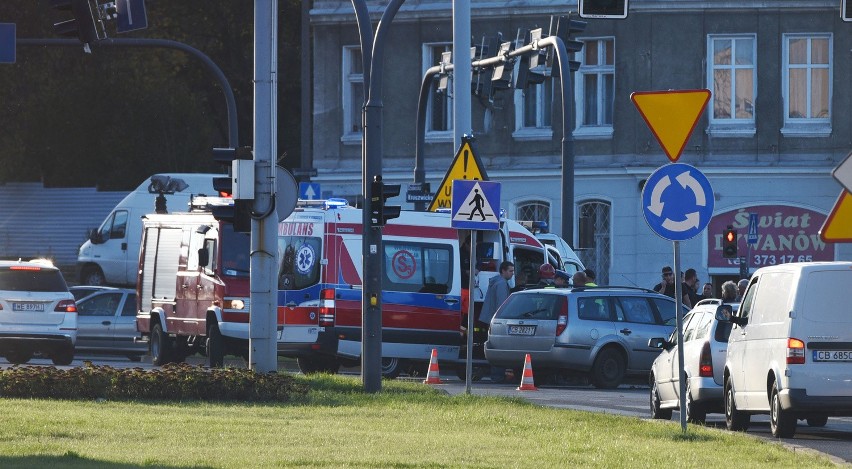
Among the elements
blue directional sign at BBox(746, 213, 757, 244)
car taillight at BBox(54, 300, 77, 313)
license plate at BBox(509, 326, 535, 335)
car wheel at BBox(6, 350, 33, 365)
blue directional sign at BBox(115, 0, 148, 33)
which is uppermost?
blue directional sign at BBox(115, 0, 148, 33)

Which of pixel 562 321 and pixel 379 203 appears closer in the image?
pixel 379 203

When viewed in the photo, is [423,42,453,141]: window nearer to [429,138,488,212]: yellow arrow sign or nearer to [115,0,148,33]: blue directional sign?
[115,0,148,33]: blue directional sign

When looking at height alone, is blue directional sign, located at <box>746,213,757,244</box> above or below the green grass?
above

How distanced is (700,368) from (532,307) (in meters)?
7.60

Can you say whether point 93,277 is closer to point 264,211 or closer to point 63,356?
point 63,356

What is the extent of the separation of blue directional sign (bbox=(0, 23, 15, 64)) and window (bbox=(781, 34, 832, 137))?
20.2 m

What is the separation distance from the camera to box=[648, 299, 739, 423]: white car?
61.8 feet

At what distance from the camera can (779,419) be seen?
16.3 m

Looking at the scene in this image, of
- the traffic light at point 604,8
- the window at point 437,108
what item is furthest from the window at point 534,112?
the traffic light at point 604,8

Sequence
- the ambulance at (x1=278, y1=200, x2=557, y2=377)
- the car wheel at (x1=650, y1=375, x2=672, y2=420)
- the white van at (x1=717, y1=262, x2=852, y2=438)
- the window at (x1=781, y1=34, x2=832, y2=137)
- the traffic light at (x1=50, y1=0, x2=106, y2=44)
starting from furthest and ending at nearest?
the window at (x1=781, y1=34, x2=832, y2=137)
the ambulance at (x1=278, y1=200, x2=557, y2=377)
the traffic light at (x1=50, y1=0, x2=106, y2=44)
the car wheel at (x1=650, y1=375, x2=672, y2=420)
the white van at (x1=717, y1=262, x2=852, y2=438)

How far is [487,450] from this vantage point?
13781mm

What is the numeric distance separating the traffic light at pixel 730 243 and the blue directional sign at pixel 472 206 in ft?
58.6

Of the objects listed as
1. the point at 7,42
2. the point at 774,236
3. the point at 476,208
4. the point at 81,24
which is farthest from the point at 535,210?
the point at 476,208

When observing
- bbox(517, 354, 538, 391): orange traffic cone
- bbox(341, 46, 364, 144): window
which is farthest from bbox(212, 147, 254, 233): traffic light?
bbox(341, 46, 364, 144): window
